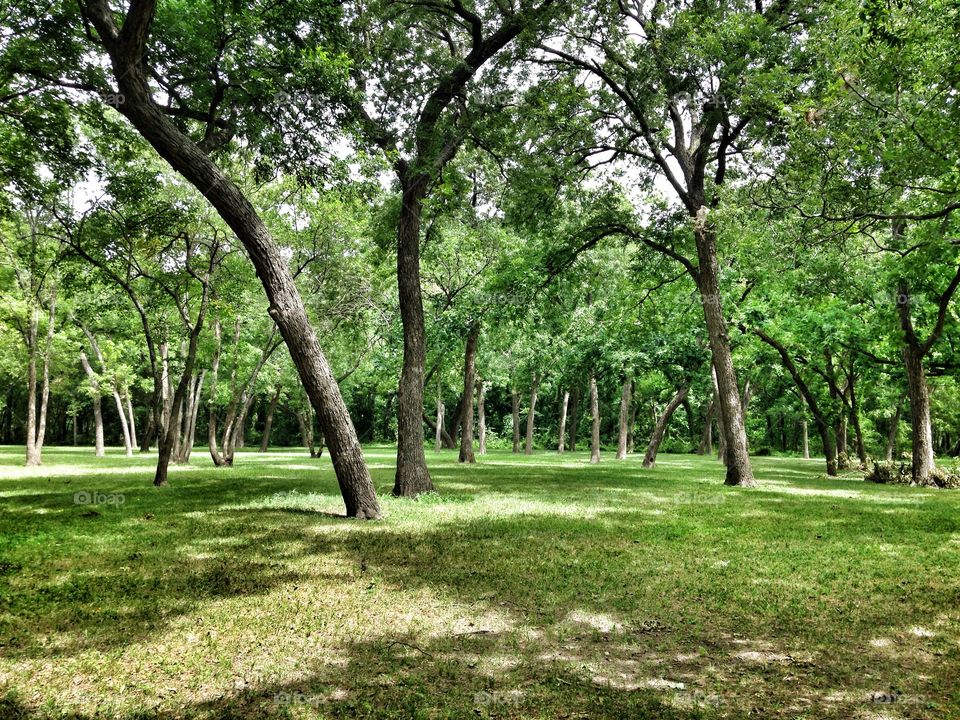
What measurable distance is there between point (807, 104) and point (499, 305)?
32.1 feet

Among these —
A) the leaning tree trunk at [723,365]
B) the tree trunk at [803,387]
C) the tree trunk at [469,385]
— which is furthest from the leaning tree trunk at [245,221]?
the tree trunk at [803,387]

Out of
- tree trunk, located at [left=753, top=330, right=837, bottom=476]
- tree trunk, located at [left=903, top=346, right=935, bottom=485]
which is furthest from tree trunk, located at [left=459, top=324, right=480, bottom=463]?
tree trunk, located at [left=903, top=346, right=935, bottom=485]

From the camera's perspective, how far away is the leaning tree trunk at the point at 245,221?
789 centimetres

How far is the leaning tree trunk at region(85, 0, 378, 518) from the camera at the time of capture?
25.9 ft

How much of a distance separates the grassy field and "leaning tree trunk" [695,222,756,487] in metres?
6.36

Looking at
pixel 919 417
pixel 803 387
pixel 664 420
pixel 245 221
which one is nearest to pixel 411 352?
pixel 245 221

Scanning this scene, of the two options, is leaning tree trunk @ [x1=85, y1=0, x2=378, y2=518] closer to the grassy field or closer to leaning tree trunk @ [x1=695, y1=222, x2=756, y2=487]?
the grassy field

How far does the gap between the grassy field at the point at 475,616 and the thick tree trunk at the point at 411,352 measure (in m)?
2.68

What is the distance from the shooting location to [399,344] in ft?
102

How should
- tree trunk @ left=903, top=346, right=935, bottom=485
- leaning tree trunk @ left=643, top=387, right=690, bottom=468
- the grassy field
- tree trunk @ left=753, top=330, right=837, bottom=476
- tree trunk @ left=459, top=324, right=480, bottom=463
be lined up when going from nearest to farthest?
the grassy field
tree trunk @ left=903, top=346, right=935, bottom=485
tree trunk @ left=753, top=330, right=837, bottom=476
leaning tree trunk @ left=643, top=387, right=690, bottom=468
tree trunk @ left=459, top=324, right=480, bottom=463

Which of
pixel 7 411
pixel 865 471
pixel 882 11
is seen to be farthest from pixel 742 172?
pixel 7 411

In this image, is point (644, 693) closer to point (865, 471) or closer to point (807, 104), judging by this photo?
point (807, 104)

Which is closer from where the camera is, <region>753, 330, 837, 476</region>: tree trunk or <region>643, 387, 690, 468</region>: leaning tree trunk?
<region>753, 330, 837, 476</region>: tree trunk

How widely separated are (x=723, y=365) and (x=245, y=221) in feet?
44.4
